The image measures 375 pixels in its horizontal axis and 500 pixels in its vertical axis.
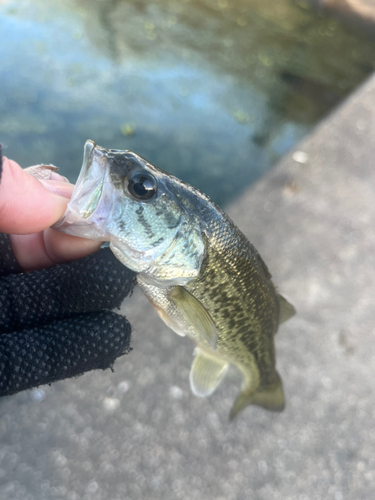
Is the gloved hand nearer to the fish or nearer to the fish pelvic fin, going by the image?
the fish

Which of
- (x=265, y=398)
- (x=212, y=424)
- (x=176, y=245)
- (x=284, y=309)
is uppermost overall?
(x=176, y=245)

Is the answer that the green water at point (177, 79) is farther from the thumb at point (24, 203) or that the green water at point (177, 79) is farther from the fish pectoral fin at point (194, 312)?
the thumb at point (24, 203)

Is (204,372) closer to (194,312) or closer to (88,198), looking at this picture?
(194,312)

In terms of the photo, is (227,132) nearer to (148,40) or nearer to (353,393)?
(148,40)

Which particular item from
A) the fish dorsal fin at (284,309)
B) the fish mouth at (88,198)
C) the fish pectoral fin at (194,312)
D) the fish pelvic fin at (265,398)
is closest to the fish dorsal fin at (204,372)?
the fish pelvic fin at (265,398)

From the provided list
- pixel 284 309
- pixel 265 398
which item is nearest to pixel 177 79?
pixel 284 309

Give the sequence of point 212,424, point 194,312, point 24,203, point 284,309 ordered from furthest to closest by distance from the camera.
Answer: point 212,424, point 284,309, point 194,312, point 24,203

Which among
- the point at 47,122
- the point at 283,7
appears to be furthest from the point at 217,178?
the point at 283,7
